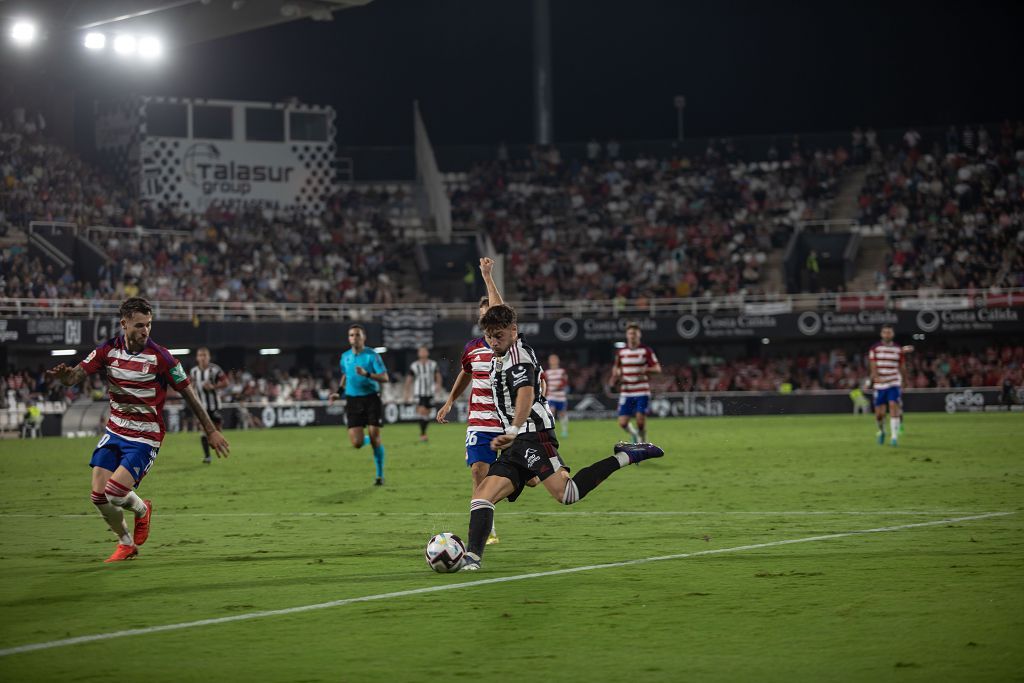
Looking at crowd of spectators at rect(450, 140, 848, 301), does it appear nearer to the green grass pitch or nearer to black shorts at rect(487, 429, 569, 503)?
the green grass pitch

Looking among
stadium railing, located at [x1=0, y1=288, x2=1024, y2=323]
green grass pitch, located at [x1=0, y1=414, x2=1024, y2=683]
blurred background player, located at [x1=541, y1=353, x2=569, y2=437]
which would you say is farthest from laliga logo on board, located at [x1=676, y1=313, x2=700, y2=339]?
green grass pitch, located at [x1=0, y1=414, x2=1024, y2=683]

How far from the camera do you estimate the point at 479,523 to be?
9.52m

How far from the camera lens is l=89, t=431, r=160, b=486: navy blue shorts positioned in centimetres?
1069

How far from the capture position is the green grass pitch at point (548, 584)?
6.47 m


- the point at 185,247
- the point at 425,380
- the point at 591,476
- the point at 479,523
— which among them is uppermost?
the point at 185,247

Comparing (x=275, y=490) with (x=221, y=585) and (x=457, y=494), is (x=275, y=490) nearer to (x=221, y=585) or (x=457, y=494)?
(x=457, y=494)

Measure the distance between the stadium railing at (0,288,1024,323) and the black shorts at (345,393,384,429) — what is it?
26291mm

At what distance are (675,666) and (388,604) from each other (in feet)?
8.43

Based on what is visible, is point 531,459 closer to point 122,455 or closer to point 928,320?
point 122,455

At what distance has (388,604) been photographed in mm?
8258

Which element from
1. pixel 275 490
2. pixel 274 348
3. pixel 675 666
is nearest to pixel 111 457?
pixel 675 666

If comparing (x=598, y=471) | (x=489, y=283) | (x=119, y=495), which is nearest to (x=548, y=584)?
(x=598, y=471)

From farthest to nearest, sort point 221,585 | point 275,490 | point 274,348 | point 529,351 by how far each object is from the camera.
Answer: point 274,348
point 275,490
point 529,351
point 221,585

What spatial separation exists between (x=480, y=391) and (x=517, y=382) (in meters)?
1.90
